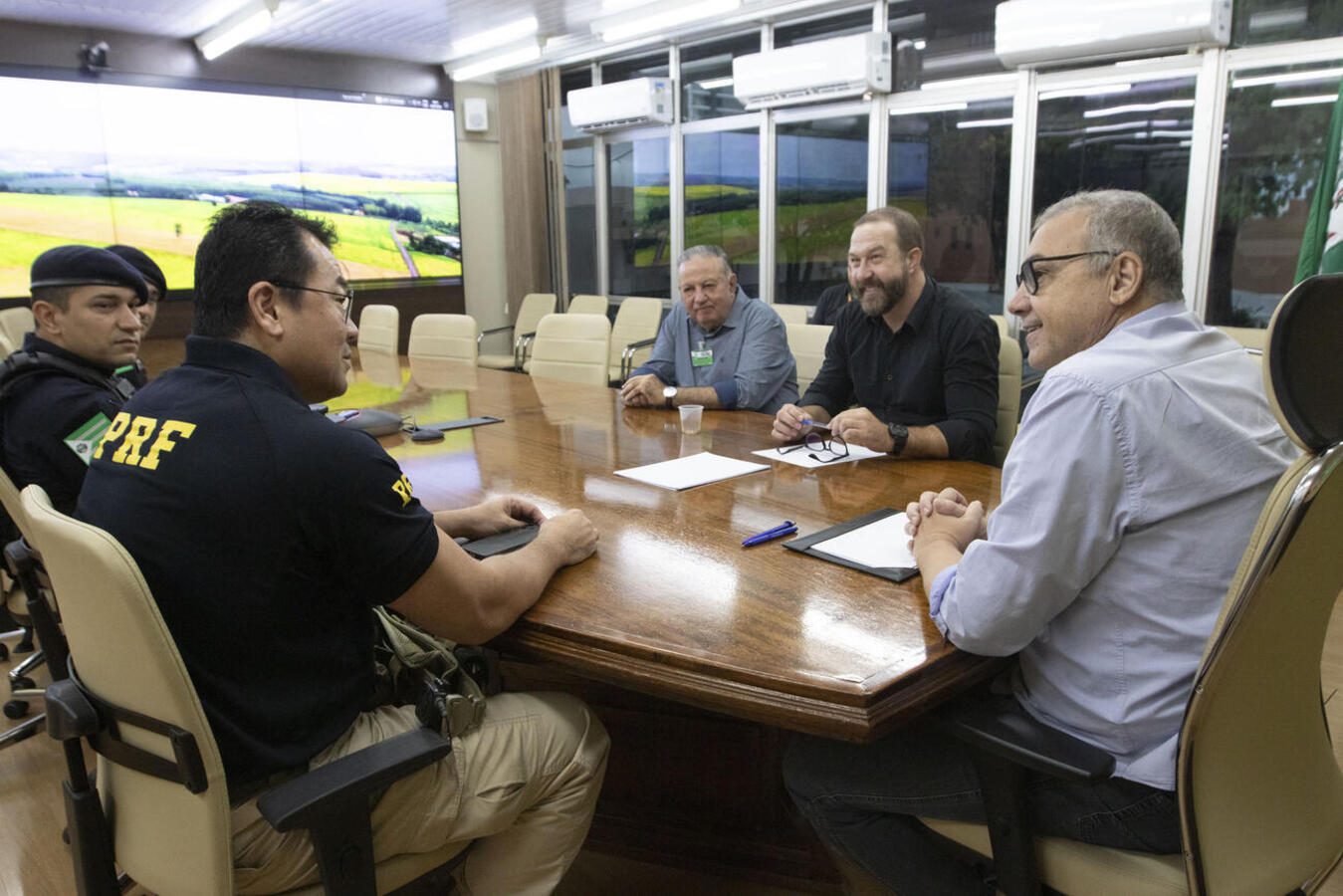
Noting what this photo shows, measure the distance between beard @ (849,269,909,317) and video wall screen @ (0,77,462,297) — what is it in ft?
13.8

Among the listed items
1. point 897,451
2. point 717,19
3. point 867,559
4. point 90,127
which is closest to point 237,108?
point 90,127

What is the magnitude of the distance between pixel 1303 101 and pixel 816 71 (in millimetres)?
2525

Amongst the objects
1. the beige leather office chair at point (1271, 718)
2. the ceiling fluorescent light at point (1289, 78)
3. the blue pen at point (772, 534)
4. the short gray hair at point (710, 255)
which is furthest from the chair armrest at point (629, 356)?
the beige leather office chair at point (1271, 718)

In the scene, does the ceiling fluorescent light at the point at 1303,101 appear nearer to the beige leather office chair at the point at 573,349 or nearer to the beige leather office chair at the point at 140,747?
the beige leather office chair at the point at 573,349

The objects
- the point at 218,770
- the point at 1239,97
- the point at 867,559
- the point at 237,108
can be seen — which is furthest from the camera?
the point at 237,108

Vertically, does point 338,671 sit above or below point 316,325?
below

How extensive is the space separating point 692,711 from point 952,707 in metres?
0.81

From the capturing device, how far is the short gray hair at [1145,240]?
1.30 m

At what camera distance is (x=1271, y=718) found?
1.07 m

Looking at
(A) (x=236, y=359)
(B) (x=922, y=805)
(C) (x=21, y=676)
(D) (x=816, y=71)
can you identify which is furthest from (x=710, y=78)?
(B) (x=922, y=805)

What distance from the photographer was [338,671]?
4.13ft

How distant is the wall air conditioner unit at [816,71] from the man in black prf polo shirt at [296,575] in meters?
4.62

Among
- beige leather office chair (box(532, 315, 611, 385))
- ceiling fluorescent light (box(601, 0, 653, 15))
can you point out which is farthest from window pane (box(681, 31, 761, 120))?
beige leather office chair (box(532, 315, 611, 385))

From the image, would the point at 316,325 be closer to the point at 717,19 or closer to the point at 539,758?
the point at 539,758
